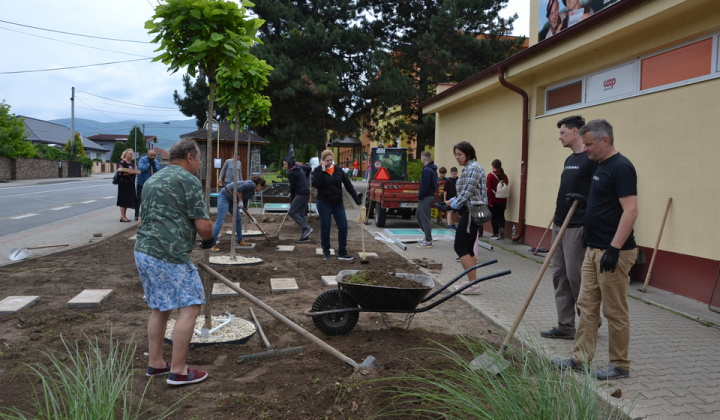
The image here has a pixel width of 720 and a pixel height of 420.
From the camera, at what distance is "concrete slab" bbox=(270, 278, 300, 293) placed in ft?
21.7

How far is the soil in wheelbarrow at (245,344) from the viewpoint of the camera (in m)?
3.21

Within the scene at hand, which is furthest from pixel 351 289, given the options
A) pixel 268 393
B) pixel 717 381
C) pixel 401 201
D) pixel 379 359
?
pixel 401 201

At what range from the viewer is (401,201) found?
13.8 metres

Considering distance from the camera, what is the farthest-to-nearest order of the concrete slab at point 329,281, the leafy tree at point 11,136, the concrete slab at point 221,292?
the leafy tree at point 11,136 → the concrete slab at point 329,281 → the concrete slab at point 221,292

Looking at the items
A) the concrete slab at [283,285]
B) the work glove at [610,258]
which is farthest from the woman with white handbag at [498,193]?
the work glove at [610,258]

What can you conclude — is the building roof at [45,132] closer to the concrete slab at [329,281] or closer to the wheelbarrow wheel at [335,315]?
the concrete slab at [329,281]

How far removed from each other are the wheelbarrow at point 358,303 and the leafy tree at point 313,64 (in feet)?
58.5

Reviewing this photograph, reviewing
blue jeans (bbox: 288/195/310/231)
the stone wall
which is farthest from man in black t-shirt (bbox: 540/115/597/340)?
the stone wall

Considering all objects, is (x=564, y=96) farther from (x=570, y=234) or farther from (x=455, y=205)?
(x=570, y=234)

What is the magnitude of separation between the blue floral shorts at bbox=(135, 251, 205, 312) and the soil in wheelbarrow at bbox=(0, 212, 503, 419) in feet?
1.60

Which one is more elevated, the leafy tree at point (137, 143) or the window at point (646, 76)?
the leafy tree at point (137, 143)

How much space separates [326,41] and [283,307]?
18908mm

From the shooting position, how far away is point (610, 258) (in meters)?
3.59

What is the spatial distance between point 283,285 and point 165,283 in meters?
3.35
